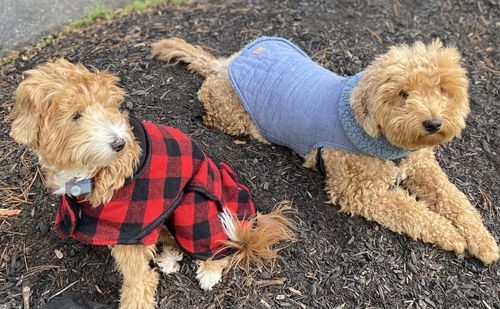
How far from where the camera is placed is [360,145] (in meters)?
3.85

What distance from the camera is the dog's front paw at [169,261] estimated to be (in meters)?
3.60

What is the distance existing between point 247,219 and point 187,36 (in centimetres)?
270

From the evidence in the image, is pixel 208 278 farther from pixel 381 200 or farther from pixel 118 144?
pixel 381 200

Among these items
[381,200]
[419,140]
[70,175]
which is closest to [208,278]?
[70,175]

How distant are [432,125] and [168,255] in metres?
2.04

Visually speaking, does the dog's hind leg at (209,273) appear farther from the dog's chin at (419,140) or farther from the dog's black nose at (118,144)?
the dog's chin at (419,140)

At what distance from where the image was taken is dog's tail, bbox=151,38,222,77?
496 cm

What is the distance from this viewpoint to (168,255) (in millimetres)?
3627

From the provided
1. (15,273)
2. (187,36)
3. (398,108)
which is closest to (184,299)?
(15,273)

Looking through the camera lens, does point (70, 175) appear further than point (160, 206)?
No

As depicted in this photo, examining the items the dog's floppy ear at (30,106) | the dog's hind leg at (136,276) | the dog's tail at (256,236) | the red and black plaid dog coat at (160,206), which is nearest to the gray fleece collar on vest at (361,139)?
the dog's tail at (256,236)

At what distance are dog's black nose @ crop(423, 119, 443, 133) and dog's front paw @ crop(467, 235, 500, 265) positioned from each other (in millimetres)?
1022

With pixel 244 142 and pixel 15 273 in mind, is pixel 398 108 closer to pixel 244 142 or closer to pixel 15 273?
pixel 244 142

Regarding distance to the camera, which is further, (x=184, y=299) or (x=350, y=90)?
(x=350, y=90)
